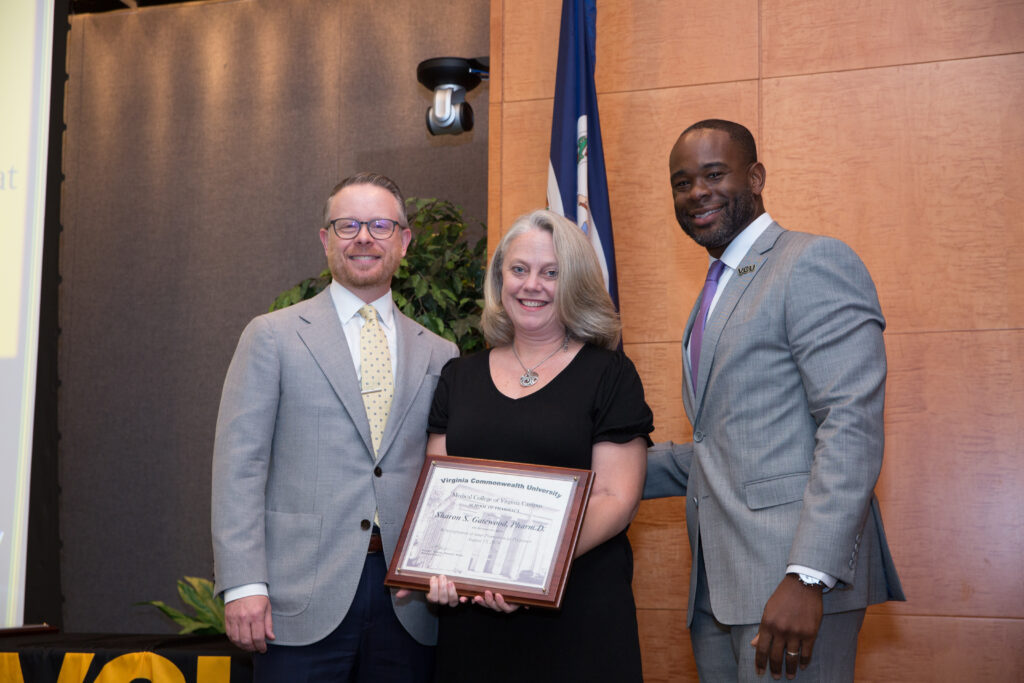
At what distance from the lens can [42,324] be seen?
3.34 meters

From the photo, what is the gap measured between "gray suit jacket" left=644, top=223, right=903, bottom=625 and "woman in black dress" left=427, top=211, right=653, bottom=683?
0.63 ft

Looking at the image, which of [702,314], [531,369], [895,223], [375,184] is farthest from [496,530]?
[895,223]

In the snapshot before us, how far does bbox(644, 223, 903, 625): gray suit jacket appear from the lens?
5.69 feet

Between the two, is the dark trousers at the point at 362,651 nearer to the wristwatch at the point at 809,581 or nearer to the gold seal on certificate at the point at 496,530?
the gold seal on certificate at the point at 496,530

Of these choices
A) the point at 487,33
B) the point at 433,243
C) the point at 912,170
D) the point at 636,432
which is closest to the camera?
the point at 636,432

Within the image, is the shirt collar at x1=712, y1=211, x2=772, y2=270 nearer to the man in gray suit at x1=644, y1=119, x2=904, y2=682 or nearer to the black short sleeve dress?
the man in gray suit at x1=644, y1=119, x2=904, y2=682

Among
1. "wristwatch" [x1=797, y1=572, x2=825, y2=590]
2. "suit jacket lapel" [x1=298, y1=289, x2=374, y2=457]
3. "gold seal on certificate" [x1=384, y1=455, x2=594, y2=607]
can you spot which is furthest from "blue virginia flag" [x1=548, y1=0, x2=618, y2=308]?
"wristwatch" [x1=797, y1=572, x2=825, y2=590]

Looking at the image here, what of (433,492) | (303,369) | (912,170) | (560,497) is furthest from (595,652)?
(912,170)

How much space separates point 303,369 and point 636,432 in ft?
2.74

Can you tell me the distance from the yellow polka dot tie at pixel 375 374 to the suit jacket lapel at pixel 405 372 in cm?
2

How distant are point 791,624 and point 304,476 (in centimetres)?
117

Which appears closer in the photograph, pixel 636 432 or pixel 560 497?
pixel 560 497

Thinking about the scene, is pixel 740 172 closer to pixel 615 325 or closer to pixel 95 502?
pixel 615 325

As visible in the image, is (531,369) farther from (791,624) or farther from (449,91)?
(449,91)
